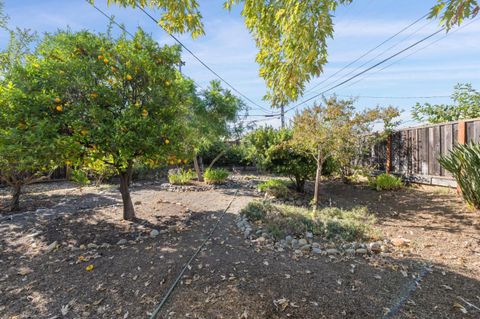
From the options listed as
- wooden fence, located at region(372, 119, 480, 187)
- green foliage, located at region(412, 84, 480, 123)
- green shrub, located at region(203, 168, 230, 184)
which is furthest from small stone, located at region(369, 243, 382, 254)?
green foliage, located at region(412, 84, 480, 123)

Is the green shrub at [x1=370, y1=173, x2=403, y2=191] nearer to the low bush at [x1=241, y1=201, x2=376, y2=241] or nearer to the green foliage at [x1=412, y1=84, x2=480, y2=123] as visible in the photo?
the low bush at [x1=241, y1=201, x2=376, y2=241]

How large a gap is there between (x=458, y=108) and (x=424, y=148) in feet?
11.6

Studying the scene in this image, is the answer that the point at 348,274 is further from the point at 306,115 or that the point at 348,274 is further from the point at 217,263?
the point at 306,115

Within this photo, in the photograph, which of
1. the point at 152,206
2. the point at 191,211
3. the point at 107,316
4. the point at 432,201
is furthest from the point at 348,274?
the point at 432,201

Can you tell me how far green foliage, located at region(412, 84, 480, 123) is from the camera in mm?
8398

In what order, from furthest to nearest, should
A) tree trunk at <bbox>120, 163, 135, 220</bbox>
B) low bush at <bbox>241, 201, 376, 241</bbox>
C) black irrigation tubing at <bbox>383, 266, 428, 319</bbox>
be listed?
Answer: tree trunk at <bbox>120, 163, 135, 220</bbox>, low bush at <bbox>241, 201, 376, 241</bbox>, black irrigation tubing at <bbox>383, 266, 428, 319</bbox>

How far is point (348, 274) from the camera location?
2.43 m

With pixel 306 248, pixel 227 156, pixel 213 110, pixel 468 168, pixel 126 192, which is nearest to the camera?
pixel 306 248

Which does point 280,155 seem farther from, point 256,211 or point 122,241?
point 122,241

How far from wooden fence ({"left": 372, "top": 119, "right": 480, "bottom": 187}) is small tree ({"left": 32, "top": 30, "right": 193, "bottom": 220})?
6059 millimetres

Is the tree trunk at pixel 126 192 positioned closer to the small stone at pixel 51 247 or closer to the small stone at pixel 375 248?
the small stone at pixel 51 247

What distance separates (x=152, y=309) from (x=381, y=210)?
4.89m

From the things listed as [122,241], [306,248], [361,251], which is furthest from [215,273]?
[361,251]

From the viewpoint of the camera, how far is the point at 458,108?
28.9ft
